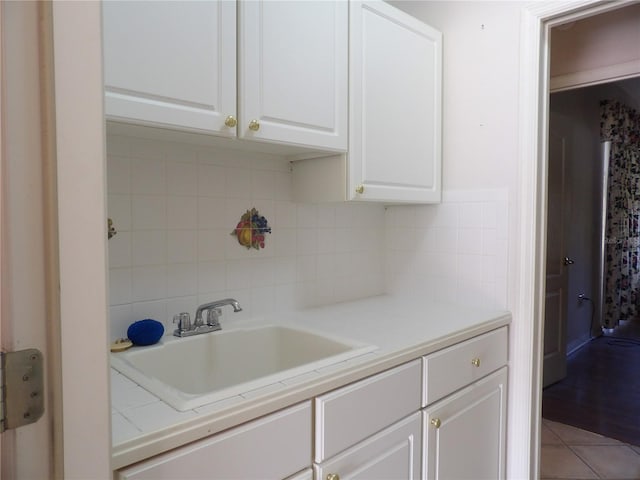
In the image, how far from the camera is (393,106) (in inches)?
66.1

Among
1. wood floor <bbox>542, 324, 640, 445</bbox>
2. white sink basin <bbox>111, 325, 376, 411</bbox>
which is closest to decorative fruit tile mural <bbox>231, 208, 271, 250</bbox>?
white sink basin <bbox>111, 325, 376, 411</bbox>

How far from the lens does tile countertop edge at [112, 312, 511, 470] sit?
2.38 ft

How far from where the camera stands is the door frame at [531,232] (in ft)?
5.47

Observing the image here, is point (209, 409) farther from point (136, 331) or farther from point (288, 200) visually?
point (288, 200)

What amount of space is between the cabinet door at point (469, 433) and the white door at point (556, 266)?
59.6 inches

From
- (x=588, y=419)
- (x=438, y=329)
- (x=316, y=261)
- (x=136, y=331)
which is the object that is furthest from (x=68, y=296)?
(x=588, y=419)

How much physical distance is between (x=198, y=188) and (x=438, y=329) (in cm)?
95

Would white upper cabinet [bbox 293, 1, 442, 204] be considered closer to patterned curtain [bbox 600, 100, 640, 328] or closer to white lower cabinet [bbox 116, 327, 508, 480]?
white lower cabinet [bbox 116, 327, 508, 480]

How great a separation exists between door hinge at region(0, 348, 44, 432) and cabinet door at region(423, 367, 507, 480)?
1.13 metres

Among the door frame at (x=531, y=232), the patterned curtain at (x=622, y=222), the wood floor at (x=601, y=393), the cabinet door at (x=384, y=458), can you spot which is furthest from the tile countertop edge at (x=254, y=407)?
the patterned curtain at (x=622, y=222)

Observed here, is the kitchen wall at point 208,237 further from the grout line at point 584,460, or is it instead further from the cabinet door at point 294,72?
the grout line at point 584,460

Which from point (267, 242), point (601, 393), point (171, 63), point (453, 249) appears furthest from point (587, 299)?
point (171, 63)

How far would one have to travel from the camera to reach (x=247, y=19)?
1213 mm

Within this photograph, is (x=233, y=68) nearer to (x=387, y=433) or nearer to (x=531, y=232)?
(x=387, y=433)
